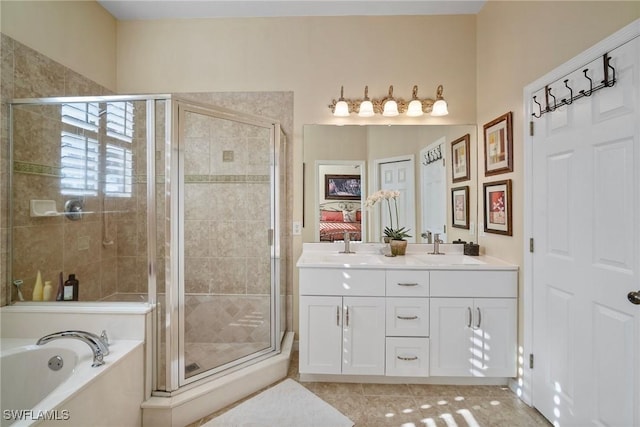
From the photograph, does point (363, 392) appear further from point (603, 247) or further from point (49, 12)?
point (49, 12)

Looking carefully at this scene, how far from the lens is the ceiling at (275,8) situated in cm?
239

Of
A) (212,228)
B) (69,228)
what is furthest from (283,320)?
(69,228)

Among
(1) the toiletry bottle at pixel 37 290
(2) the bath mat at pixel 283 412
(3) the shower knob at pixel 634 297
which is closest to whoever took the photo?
(3) the shower knob at pixel 634 297

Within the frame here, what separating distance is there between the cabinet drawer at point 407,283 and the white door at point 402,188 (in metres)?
0.61

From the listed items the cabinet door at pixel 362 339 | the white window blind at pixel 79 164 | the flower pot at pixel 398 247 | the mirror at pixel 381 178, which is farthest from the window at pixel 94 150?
the flower pot at pixel 398 247

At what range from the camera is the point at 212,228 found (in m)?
2.11

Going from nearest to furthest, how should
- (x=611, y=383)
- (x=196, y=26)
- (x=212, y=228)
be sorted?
(x=611, y=383) < (x=212, y=228) < (x=196, y=26)

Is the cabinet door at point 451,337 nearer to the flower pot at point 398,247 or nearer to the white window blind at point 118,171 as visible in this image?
the flower pot at point 398,247

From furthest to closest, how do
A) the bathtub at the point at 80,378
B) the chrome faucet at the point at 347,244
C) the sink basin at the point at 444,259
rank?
1. the chrome faucet at the point at 347,244
2. the sink basin at the point at 444,259
3. the bathtub at the point at 80,378

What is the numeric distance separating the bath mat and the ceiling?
3.01 metres

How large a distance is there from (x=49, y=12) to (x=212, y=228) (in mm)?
1847

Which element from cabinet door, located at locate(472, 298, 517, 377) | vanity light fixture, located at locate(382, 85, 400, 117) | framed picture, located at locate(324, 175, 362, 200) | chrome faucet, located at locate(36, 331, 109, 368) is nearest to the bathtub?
chrome faucet, located at locate(36, 331, 109, 368)

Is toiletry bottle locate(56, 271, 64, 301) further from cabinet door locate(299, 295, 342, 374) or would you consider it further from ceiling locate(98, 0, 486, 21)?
ceiling locate(98, 0, 486, 21)

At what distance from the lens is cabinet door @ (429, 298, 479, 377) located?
76.6 inches
